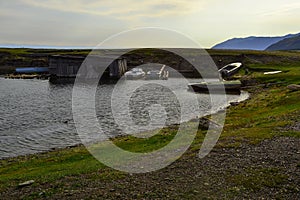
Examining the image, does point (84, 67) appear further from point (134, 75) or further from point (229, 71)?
point (229, 71)

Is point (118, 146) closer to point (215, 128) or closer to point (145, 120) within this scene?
point (215, 128)

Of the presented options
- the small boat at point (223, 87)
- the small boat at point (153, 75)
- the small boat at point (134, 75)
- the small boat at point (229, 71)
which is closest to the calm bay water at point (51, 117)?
the small boat at point (223, 87)

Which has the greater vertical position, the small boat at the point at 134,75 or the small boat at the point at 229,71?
the small boat at the point at 229,71

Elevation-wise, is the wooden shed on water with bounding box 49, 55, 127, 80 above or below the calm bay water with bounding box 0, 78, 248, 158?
above

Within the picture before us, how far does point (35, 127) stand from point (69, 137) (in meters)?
7.47

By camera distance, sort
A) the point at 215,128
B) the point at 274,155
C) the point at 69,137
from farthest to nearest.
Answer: the point at 69,137 < the point at 215,128 < the point at 274,155

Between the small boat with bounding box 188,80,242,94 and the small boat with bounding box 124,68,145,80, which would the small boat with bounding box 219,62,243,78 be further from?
the small boat with bounding box 124,68,145,80

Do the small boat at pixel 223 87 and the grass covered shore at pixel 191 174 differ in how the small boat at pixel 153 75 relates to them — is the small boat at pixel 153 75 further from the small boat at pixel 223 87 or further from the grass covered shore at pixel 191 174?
the grass covered shore at pixel 191 174

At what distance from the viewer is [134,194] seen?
15734mm

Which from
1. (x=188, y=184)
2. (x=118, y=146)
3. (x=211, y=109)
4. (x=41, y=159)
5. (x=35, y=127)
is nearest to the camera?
(x=188, y=184)

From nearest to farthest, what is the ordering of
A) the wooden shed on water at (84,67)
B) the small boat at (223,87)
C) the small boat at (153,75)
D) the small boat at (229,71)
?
the small boat at (223,87)
the small boat at (229,71)
the wooden shed on water at (84,67)
the small boat at (153,75)

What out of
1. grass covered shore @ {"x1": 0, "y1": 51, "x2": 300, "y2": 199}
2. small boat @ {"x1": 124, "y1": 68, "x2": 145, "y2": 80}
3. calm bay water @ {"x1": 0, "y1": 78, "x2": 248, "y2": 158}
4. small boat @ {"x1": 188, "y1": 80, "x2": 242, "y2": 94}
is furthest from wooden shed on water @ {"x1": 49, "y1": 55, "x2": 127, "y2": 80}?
grass covered shore @ {"x1": 0, "y1": 51, "x2": 300, "y2": 199}

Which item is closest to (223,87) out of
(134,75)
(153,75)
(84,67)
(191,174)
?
(153,75)

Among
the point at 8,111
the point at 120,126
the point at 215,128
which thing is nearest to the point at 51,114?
the point at 8,111
